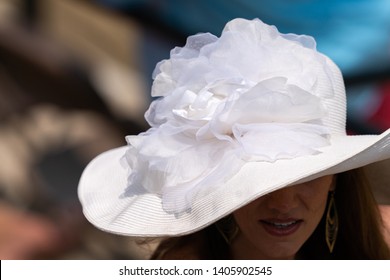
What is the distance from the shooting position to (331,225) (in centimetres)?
168

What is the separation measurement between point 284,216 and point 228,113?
20 centimetres

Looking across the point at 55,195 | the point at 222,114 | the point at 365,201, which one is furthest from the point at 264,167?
the point at 55,195

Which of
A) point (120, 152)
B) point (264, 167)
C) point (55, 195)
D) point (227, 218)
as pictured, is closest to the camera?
point (264, 167)

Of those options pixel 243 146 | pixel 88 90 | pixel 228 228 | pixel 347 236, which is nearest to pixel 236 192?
pixel 243 146

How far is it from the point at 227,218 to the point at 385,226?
0.33 meters

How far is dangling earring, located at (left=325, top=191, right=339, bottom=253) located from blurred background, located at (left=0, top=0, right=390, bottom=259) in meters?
1.62

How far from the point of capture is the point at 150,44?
409 cm

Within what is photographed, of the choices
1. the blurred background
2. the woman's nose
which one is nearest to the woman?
the woman's nose

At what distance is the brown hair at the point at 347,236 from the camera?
1675mm

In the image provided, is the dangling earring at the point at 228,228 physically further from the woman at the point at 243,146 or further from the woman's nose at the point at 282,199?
the woman's nose at the point at 282,199

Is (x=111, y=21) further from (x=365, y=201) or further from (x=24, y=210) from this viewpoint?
(x=365, y=201)

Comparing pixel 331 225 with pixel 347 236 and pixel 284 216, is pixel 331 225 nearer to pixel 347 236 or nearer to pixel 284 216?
pixel 347 236

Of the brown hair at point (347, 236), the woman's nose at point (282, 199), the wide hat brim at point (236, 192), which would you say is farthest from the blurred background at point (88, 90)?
the woman's nose at point (282, 199)

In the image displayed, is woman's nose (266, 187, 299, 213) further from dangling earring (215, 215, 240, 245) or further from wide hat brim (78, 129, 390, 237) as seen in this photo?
dangling earring (215, 215, 240, 245)
